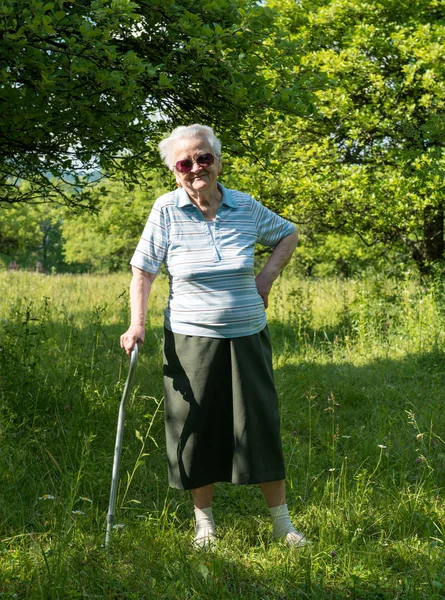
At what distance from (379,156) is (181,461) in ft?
22.8

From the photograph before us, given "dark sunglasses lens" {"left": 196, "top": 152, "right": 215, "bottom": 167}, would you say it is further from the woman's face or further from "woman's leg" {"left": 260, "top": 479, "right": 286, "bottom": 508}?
"woman's leg" {"left": 260, "top": 479, "right": 286, "bottom": 508}

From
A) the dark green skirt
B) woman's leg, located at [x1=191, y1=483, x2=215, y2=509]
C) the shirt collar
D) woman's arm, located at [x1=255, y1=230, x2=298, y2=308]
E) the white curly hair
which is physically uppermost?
the white curly hair

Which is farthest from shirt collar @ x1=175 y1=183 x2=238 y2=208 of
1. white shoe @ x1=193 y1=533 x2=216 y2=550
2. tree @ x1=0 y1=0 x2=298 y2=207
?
white shoe @ x1=193 y1=533 x2=216 y2=550

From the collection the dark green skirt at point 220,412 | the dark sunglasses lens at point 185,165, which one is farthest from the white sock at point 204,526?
the dark sunglasses lens at point 185,165

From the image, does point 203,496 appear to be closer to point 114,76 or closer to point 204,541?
point 204,541

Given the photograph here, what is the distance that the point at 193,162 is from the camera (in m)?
3.29

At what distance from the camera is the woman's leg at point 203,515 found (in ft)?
11.1

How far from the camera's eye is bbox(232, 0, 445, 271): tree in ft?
28.1

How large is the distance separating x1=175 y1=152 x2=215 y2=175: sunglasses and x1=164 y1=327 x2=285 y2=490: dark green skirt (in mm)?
850

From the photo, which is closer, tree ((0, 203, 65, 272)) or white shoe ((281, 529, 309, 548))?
white shoe ((281, 529, 309, 548))

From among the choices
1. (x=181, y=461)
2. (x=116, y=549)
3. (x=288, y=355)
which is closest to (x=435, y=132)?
(x=288, y=355)

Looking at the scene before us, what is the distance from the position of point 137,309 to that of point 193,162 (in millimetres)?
799

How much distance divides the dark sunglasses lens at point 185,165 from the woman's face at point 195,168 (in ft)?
0.05

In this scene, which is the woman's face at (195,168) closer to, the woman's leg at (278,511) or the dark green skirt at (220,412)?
the dark green skirt at (220,412)
